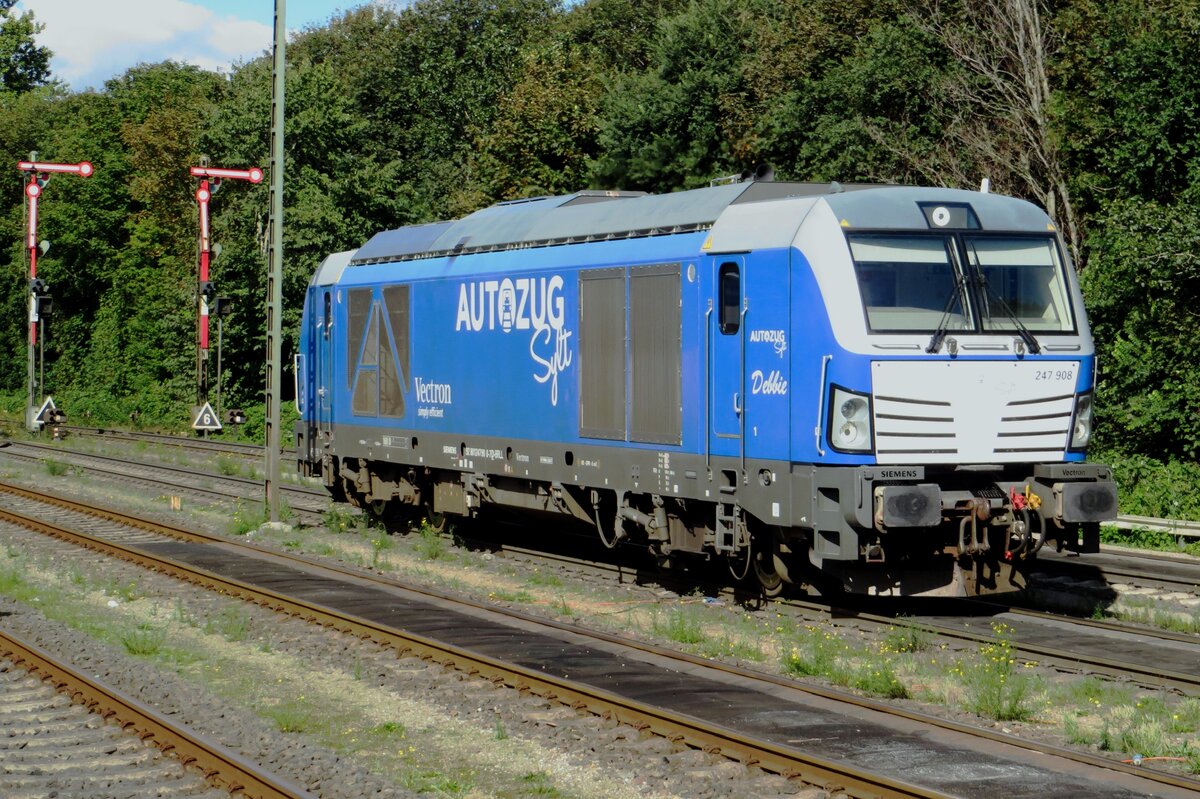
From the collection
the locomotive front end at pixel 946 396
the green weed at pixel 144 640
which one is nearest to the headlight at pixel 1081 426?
the locomotive front end at pixel 946 396

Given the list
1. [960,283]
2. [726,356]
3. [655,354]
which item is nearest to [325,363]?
[655,354]

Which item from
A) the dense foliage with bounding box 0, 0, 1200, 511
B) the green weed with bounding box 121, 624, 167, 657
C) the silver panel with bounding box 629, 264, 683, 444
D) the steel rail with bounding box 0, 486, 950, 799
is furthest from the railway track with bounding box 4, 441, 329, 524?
the silver panel with bounding box 629, 264, 683, 444

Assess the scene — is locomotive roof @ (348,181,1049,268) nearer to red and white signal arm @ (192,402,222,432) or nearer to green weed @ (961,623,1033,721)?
green weed @ (961,623,1033,721)

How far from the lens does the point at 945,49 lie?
30547mm

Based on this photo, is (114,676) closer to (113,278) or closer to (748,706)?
(748,706)

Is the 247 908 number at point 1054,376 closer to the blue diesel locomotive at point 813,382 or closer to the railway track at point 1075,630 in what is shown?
the blue diesel locomotive at point 813,382

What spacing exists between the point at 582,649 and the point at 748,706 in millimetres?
2563

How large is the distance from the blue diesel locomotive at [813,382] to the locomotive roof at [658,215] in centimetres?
3

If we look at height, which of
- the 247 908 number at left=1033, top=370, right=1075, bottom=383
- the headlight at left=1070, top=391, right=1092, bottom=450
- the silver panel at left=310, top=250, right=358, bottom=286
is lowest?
the headlight at left=1070, top=391, right=1092, bottom=450

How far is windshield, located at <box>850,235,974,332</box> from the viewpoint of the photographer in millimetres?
12578

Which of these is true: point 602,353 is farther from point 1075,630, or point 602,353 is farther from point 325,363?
point 325,363

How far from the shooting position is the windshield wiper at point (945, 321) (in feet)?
40.9

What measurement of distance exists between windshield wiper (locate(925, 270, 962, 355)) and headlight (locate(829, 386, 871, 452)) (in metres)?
0.77

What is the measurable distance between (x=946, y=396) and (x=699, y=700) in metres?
3.87
